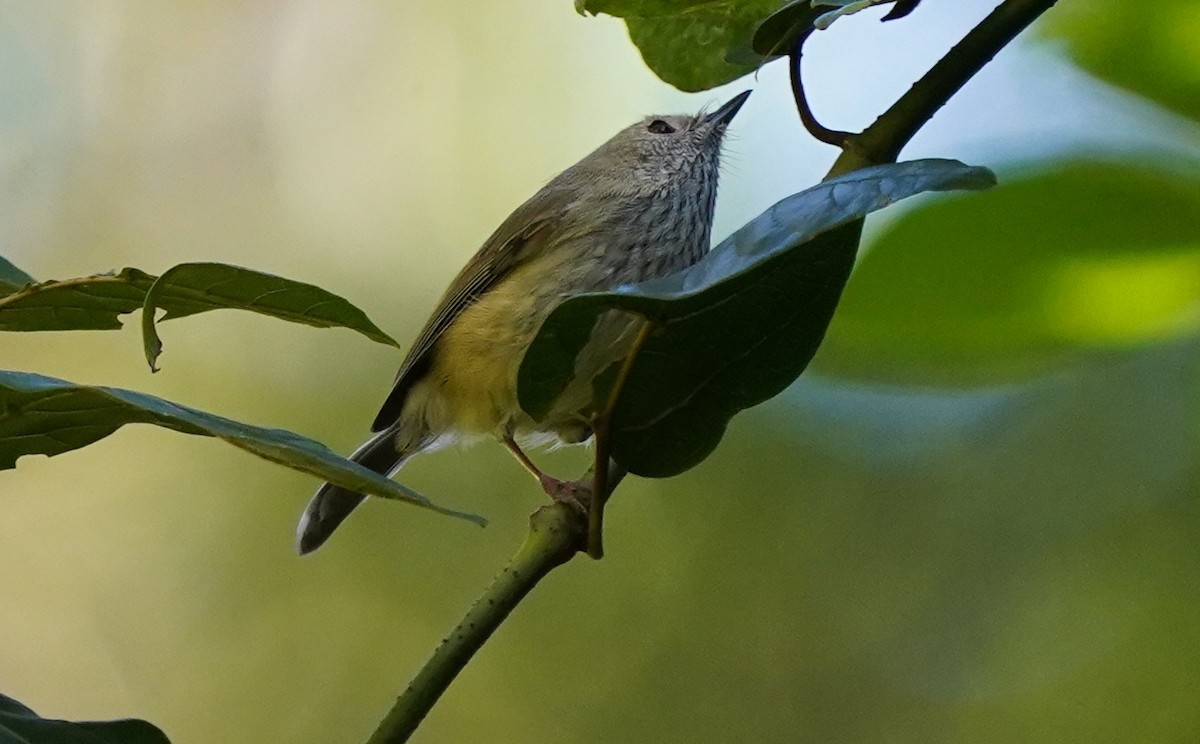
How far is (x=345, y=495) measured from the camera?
2664 mm

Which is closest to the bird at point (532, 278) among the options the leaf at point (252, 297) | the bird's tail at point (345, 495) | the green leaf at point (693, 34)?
the bird's tail at point (345, 495)

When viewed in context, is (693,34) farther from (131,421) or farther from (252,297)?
(131,421)

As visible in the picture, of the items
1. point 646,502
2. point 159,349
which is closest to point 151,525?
point 646,502

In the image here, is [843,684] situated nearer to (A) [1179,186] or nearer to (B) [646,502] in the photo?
(B) [646,502]

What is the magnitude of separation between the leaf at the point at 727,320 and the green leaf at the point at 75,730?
45cm

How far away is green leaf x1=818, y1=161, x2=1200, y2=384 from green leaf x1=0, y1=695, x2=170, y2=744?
2.47ft

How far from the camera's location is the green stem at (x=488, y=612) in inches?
36.9

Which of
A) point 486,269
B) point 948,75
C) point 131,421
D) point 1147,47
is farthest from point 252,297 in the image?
point 486,269

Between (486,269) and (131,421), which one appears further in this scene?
(486,269)

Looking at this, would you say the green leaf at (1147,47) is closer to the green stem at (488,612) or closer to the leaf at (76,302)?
the green stem at (488,612)

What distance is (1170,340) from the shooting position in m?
1.22

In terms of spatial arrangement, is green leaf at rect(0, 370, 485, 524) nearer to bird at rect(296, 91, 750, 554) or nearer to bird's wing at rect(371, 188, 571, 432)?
bird at rect(296, 91, 750, 554)

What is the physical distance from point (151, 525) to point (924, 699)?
123 inches

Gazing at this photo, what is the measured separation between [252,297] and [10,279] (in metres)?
0.29
